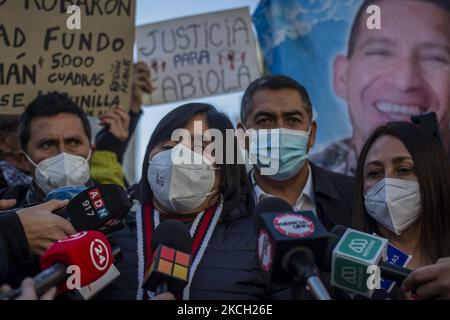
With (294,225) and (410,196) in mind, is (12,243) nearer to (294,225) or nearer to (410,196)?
(294,225)

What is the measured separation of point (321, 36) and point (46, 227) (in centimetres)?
342

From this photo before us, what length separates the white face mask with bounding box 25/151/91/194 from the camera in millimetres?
3770

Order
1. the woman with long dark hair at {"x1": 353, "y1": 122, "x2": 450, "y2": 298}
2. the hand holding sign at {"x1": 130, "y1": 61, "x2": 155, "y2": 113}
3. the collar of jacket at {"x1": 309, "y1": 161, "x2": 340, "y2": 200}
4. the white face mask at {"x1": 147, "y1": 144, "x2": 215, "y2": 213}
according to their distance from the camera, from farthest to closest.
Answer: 1. the hand holding sign at {"x1": 130, "y1": 61, "x2": 155, "y2": 113}
2. the collar of jacket at {"x1": 309, "y1": 161, "x2": 340, "y2": 200}
3. the woman with long dark hair at {"x1": 353, "y1": 122, "x2": 450, "y2": 298}
4. the white face mask at {"x1": 147, "y1": 144, "x2": 215, "y2": 213}

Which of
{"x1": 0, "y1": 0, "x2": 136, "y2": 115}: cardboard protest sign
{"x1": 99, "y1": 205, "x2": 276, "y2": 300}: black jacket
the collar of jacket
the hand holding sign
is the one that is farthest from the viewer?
the hand holding sign

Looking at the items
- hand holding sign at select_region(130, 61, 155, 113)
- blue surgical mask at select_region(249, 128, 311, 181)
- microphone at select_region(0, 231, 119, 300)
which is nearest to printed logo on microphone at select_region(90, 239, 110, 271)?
microphone at select_region(0, 231, 119, 300)

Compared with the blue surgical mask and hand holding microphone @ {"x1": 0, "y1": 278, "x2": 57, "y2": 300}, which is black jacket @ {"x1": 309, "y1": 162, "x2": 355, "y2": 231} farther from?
hand holding microphone @ {"x1": 0, "y1": 278, "x2": 57, "y2": 300}

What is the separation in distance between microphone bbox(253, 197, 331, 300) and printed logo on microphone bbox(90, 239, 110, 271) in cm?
54

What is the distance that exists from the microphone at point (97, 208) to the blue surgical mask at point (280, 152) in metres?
1.67

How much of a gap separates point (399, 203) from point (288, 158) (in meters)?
1.10

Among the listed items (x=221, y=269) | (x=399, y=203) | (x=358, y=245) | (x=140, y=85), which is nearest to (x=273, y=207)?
(x=358, y=245)

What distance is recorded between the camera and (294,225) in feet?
6.72

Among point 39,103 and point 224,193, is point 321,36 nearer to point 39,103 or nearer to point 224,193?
point 39,103

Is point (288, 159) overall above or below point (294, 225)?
above

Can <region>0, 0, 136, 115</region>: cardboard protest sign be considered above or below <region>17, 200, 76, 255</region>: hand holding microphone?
above
